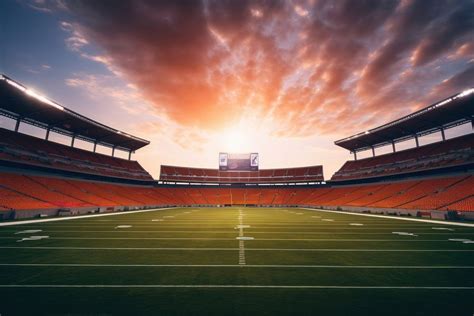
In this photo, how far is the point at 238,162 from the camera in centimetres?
5259

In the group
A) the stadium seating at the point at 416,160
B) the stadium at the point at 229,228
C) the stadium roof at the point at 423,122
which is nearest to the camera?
the stadium at the point at 229,228

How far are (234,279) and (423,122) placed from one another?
1732 inches

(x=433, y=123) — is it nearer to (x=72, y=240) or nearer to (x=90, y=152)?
(x=72, y=240)

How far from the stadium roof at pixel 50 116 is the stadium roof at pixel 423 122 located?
50.3 metres

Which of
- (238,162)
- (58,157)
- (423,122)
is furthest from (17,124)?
(423,122)

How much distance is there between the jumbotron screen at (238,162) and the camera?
52000 millimetres

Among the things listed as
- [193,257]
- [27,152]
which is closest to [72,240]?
[193,257]

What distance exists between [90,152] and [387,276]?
53269 millimetres

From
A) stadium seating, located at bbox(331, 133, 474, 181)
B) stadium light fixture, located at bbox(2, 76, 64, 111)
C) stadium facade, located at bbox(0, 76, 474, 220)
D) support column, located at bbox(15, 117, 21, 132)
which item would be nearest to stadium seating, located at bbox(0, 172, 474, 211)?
stadium facade, located at bbox(0, 76, 474, 220)

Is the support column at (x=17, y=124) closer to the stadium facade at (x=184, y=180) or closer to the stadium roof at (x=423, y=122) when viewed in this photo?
the stadium facade at (x=184, y=180)

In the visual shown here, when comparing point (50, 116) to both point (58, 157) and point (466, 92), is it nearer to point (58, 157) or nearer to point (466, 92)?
point (58, 157)

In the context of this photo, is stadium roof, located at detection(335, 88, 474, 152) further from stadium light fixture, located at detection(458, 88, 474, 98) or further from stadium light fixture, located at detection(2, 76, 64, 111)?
stadium light fixture, located at detection(2, 76, 64, 111)

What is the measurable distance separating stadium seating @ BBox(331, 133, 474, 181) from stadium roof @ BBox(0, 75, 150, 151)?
5175 centimetres

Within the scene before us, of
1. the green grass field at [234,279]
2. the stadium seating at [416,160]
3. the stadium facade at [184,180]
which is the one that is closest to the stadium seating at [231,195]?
the stadium facade at [184,180]
